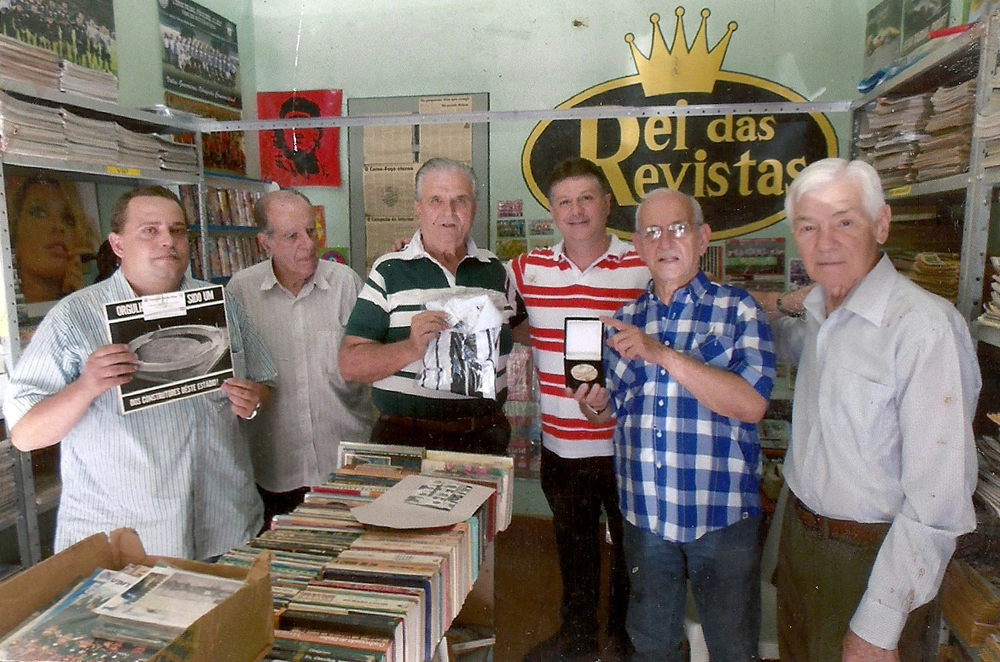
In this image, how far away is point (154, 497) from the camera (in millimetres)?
1646

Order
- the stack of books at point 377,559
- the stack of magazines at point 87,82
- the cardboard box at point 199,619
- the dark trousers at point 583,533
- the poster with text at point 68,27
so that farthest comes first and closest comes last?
1. the poster with text at point 68,27
2. the stack of magazines at point 87,82
3. the dark trousers at point 583,533
4. the stack of books at point 377,559
5. the cardboard box at point 199,619

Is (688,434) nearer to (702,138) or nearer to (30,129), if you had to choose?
(30,129)

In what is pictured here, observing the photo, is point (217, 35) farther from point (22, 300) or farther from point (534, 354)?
point (534, 354)

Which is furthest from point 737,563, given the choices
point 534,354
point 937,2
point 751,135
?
point 751,135

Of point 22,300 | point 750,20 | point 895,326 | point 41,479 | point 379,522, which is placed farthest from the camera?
point 750,20

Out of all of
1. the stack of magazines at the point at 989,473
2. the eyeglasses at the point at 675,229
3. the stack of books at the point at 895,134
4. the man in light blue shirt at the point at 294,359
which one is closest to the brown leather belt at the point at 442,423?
the man in light blue shirt at the point at 294,359

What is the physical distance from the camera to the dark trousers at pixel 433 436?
2.04 meters

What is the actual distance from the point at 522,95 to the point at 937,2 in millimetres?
Answer: 2167

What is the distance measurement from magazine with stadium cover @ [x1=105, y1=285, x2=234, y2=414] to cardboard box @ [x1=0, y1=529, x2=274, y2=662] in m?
0.59

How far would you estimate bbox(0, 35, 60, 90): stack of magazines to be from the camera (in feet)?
7.48

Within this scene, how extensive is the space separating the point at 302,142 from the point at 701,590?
3.80 metres

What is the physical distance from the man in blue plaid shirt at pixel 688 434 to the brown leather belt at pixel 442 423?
0.46 metres

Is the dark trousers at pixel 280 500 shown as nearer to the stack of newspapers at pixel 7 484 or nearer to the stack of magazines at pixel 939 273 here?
the stack of newspapers at pixel 7 484

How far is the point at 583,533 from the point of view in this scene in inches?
89.9
